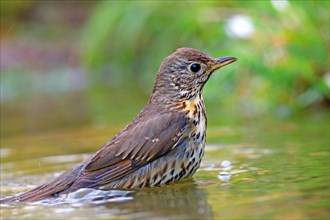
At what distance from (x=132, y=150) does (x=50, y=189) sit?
0.58 meters

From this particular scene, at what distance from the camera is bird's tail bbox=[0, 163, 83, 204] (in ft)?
17.7

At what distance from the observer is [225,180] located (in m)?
5.49

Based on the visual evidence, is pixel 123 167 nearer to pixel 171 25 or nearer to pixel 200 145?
pixel 200 145

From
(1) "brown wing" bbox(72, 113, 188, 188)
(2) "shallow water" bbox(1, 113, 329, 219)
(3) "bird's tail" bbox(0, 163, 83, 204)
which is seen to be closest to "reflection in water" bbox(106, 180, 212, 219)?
(2) "shallow water" bbox(1, 113, 329, 219)

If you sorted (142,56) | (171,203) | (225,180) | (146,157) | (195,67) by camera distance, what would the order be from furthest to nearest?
(142,56)
(195,67)
(146,157)
(225,180)
(171,203)

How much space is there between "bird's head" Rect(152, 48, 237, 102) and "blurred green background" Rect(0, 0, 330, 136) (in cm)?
285

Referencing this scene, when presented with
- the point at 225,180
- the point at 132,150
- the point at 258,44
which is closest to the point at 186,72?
the point at 132,150

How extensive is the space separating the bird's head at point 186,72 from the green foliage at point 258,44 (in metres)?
2.87

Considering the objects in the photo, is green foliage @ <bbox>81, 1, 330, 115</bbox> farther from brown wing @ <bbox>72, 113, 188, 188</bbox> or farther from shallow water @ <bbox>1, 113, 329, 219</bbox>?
brown wing @ <bbox>72, 113, 188, 188</bbox>

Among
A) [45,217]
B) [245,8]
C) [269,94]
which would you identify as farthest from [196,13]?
[45,217]

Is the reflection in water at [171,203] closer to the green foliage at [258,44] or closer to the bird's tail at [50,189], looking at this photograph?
the bird's tail at [50,189]

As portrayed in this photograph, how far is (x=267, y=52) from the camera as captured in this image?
9.41 meters

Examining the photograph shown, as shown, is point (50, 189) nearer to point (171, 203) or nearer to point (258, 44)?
point (171, 203)

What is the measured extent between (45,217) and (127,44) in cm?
1081
